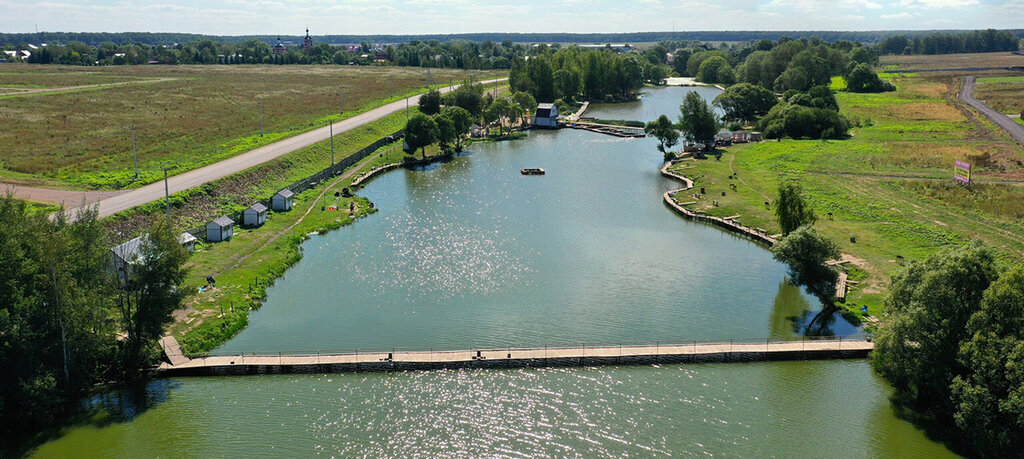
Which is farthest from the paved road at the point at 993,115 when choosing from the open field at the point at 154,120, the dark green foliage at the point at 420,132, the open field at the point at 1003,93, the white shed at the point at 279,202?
the open field at the point at 154,120

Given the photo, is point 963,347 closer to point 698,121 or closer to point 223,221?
point 223,221

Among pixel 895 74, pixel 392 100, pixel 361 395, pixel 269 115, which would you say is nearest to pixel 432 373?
pixel 361 395

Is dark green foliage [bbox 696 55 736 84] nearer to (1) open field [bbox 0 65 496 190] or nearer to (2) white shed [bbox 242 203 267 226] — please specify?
(1) open field [bbox 0 65 496 190]

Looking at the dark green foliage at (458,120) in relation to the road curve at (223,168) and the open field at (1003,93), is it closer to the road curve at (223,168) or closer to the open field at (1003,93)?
the road curve at (223,168)

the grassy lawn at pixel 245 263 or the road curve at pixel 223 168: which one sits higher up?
the road curve at pixel 223 168

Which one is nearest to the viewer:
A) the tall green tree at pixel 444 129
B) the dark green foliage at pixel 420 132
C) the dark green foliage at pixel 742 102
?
the dark green foliage at pixel 420 132

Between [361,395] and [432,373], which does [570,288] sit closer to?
[432,373]

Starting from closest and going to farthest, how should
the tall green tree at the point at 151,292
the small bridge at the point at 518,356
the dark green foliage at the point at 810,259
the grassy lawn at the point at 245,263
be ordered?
the tall green tree at the point at 151,292 < the small bridge at the point at 518,356 < the grassy lawn at the point at 245,263 < the dark green foliage at the point at 810,259

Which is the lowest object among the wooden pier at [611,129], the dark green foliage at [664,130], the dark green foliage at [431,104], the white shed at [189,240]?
the white shed at [189,240]
